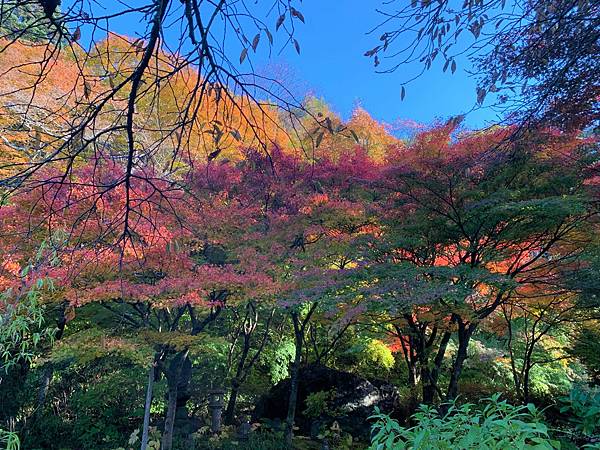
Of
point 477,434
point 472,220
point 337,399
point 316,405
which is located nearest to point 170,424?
point 316,405

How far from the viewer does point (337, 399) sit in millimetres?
6973

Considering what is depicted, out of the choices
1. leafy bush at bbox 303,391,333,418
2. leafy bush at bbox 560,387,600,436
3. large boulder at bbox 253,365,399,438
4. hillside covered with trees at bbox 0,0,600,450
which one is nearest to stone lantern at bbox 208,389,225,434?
hillside covered with trees at bbox 0,0,600,450

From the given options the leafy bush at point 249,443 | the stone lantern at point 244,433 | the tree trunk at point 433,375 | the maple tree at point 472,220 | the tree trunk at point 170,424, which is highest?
the maple tree at point 472,220

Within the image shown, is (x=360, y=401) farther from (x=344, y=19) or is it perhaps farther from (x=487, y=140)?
(x=344, y=19)

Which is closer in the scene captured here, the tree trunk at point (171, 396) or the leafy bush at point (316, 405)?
the tree trunk at point (171, 396)

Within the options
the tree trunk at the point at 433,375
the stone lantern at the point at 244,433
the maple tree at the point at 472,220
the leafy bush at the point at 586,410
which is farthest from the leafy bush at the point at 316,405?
the leafy bush at the point at 586,410

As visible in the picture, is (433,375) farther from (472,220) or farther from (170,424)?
(170,424)

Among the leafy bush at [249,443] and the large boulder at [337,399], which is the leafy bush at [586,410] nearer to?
the leafy bush at [249,443]

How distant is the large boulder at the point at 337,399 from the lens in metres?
6.77

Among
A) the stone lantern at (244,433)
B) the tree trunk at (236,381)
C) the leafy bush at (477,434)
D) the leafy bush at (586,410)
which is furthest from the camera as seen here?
the tree trunk at (236,381)

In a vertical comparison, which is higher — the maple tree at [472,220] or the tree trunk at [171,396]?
the maple tree at [472,220]

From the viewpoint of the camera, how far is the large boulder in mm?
6770

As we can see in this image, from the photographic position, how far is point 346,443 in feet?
20.0

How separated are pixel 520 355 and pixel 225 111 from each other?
8104mm
